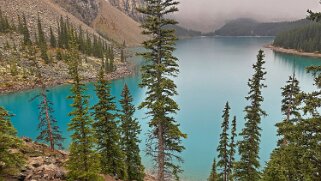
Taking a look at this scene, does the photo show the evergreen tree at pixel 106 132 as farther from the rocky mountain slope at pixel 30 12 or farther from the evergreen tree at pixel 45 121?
the rocky mountain slope at pixel 30 12

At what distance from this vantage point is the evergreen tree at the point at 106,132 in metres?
24.1

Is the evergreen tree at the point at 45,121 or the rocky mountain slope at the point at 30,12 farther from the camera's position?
the rocky mountain slope at the point at 30,12

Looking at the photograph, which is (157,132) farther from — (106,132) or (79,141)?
(106,132)

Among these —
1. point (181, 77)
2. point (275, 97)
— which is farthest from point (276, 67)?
point (275, 97)

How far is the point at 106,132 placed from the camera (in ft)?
81.5

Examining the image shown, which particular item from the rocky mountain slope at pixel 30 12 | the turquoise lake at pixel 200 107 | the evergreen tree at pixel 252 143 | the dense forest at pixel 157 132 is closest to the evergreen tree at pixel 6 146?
the dense forest at pixel 157 132

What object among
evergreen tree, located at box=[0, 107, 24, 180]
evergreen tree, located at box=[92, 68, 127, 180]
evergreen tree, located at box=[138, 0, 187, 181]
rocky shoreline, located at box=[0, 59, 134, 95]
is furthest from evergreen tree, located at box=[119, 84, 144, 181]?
rocky shoreline, located at box=[0, 59, 134, 95]

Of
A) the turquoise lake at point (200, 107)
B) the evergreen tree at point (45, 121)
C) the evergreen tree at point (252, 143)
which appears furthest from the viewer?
the turquoise lake at point (200, 107)

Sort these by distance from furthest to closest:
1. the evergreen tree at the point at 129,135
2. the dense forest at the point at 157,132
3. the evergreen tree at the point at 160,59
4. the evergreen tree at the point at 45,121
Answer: the evergreen tree at the point at 129,135
the evergreen tree at the point at 45,121
the evergreen tree at the point at 160,59
the dense forest at the point at 157,132

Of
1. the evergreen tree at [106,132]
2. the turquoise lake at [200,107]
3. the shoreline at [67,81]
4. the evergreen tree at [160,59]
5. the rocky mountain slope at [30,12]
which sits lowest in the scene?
the turquoise lake at [200,107]

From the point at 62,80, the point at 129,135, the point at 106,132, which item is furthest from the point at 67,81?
the point at 106,132

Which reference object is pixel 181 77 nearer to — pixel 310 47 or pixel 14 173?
pixel 14 173

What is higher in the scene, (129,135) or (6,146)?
(6,146)

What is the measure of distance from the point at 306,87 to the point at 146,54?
95901mm
